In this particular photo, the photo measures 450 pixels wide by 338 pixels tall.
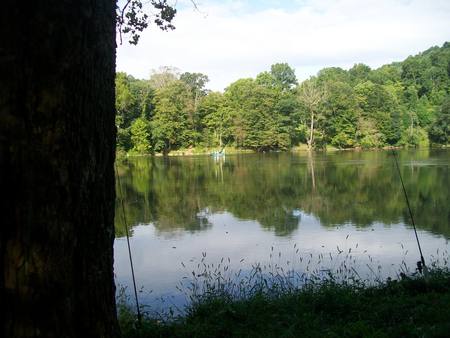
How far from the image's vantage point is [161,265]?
9.68 m

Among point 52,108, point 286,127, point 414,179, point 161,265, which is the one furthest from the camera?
point 286,127

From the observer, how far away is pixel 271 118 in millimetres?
59531

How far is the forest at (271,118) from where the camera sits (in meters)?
58.9

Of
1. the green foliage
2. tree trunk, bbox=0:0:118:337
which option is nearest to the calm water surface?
tree trunk, bbox=0:0:118:337

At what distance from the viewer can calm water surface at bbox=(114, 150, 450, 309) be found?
9.23 metres

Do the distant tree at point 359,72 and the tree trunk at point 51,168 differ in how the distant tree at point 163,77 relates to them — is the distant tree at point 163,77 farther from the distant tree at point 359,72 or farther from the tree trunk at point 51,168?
the tree trunk at point 51,168

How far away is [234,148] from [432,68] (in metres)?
39.1

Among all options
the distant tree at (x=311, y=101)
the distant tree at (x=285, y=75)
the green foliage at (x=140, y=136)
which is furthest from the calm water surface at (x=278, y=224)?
the distant tree at (x=285, y=75)

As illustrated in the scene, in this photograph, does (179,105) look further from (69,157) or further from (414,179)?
(69,157)

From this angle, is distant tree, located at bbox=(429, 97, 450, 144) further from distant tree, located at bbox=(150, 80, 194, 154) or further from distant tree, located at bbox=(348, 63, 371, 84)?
distant tree, located at bbox=(150, 80, 194, 154)

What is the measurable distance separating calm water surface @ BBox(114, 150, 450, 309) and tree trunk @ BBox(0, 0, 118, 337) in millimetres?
5461

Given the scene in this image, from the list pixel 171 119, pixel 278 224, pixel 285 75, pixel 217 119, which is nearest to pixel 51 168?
pixel 278 224

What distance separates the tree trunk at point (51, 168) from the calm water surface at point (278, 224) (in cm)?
546

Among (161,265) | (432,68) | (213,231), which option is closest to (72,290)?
(161,265)
